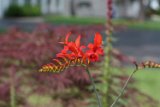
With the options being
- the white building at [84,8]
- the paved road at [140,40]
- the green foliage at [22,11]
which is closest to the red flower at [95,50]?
Answer: the paved road at [140,40]

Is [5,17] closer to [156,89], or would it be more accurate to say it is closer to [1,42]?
[156,89]

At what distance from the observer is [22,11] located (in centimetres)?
4491

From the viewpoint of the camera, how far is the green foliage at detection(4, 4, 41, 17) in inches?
1742

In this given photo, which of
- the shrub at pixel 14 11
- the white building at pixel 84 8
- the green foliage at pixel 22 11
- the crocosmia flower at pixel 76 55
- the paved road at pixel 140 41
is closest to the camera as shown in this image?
the crocosmia flower at pixel 76 55

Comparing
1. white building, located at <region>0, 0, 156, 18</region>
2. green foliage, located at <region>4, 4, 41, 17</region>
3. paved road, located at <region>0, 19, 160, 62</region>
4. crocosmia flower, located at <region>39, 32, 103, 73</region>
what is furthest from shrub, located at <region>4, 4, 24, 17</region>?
crocosmia flower, located at <region>39, 32, 103, 73</region>

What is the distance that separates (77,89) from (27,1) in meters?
45.3

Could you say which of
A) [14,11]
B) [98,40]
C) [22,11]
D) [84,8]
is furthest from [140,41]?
[84,8]

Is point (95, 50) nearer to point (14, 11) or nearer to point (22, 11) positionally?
point (14, 11)

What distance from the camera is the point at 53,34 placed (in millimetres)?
4648

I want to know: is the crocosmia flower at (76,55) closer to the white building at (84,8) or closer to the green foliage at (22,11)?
the green foliage at (22,11)

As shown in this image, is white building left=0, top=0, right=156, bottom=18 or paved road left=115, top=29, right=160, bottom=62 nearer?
paved road left=115, top=29, right=160, bottom=62

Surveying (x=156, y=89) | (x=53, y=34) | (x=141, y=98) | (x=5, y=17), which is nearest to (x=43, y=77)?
(x=53, y=34)

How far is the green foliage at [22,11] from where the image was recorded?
44.2 metres

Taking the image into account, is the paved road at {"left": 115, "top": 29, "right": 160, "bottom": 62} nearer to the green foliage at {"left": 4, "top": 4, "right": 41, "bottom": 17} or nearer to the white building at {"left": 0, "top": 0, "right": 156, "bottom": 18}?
the green foliage at {"left": 4, "top": 4, "right": 41, "bottom": 17}
